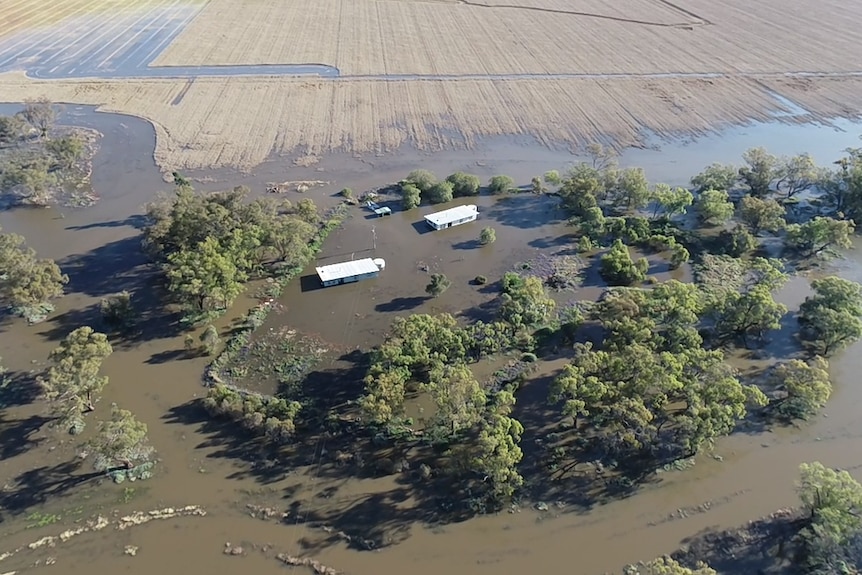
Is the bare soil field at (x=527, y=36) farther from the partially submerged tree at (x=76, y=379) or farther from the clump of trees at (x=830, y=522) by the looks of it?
the clump of trees at (x=830, y=522)

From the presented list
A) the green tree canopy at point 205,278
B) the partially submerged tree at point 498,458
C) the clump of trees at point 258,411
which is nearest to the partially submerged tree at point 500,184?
the green tree canopy at point 205,278

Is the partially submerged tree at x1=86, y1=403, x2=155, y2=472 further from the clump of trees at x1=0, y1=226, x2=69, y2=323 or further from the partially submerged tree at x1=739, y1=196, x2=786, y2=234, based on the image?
the partially submerged tree at x1=739, y1=196, x2=786, y2=234

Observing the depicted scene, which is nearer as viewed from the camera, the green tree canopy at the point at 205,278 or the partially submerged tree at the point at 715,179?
the green tree canopy at the point at 205,278

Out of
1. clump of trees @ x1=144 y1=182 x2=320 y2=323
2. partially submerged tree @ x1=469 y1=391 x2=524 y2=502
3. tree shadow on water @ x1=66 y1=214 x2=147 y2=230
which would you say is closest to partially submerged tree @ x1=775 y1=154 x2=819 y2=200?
partially submerged tree @ x1=469 y1=391 x2=524 y2=502

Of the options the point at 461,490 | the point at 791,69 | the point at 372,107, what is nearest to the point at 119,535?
the point at 461,490

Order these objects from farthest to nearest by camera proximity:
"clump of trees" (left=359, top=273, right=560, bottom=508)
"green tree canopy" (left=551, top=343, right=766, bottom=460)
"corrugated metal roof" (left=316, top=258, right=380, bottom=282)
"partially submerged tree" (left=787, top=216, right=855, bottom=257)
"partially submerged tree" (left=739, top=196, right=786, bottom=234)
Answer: "partially submerged tree" (left=739, top=196, right=786, bottom=234) < "partially submerged tree" (left=787, top=216, right=855, bottom=257) < "corrugated metal roof" (left=316, top=258, right=380, bottom=282) < "green tree canopy" (left=551, top=343, right=766, bottom=460) < "clump of trees" (left=359, top=273, right=560, bottom=508)

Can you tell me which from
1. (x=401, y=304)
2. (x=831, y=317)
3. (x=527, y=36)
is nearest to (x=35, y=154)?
(x=401, y=304)

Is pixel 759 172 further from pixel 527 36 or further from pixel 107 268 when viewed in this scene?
pixel 107 268
